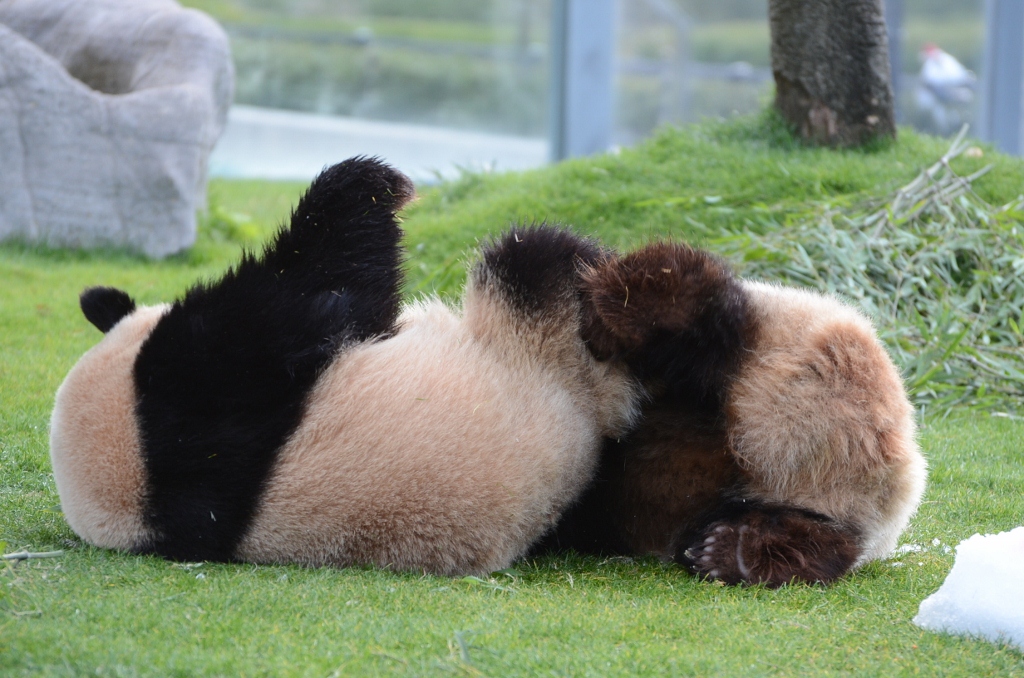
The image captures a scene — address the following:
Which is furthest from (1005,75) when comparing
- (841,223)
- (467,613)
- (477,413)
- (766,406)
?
(467,613)

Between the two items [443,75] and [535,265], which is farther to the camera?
[443,75]

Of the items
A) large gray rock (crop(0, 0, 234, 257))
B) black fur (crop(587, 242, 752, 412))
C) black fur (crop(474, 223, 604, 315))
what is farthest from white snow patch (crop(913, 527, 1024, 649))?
large gray rock (crop(0, 0, 234, 257))

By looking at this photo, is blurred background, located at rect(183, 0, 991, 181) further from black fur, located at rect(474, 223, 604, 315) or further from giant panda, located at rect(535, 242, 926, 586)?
giant panda, located at rect(535, 242, 926, 586)

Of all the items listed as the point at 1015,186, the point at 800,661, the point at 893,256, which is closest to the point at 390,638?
the point at 800,661

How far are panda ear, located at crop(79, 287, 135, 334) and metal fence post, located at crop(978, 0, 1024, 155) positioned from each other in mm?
10570

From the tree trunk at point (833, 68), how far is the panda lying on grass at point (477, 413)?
3.59 m

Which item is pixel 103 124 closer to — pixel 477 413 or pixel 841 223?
pixel 841 223

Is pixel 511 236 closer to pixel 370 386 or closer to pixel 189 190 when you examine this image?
pixel 370 386

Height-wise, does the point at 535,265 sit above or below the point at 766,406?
above

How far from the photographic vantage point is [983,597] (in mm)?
1999

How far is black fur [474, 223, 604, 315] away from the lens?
2.36 m

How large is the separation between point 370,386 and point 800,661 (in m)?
0.99

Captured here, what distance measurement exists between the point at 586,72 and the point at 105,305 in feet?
27.1

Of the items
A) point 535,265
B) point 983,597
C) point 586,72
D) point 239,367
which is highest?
point 535,265
